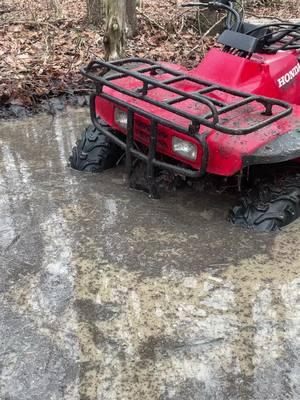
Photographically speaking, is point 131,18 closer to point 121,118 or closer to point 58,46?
point 58,46

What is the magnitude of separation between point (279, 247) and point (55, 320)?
1.43m

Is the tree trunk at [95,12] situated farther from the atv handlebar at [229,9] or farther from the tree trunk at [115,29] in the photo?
the atv handlebar at [229,9]

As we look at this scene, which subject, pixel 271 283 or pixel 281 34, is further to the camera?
pixel 281 34

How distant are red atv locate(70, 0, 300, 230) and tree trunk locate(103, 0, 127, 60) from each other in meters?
1.89

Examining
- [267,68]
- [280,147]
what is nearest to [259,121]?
[280,147]

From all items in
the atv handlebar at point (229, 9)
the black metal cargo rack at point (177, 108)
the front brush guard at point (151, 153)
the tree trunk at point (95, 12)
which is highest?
the atv handlebar at point (229, 9)

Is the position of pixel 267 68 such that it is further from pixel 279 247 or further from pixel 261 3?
pixel 261 3

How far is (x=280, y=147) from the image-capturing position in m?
3.05

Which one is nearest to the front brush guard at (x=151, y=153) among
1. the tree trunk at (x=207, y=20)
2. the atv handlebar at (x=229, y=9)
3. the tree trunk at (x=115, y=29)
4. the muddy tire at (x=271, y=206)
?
the muddy tire at (x=271, y=206)

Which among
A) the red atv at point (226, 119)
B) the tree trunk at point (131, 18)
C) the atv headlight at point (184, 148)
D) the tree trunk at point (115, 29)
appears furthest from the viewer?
the tree trunk at point (131, 18)

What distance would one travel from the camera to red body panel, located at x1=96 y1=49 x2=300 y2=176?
10.0 feet

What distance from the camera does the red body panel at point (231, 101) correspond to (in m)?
3.05

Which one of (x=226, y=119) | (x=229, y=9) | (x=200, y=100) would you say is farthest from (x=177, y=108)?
(x=229, y=9)

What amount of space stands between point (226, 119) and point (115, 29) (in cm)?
298
